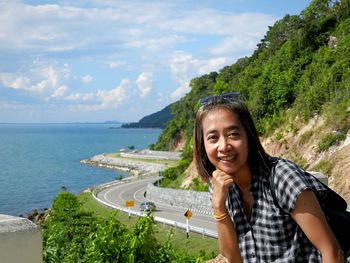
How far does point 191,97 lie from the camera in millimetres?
72312

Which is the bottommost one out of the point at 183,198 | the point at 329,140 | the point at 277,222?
the point at 183,198

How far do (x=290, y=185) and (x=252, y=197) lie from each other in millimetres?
254

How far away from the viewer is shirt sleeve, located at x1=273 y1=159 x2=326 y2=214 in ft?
7.58

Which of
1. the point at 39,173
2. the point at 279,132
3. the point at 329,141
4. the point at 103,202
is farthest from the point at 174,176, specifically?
the point at 39,173

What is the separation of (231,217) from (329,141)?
23.4m

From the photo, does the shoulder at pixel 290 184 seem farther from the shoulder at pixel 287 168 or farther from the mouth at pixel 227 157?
the mouth at pixel 227 157

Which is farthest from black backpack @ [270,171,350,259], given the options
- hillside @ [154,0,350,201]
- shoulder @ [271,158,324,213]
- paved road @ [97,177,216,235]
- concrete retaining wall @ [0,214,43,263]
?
paved road @ [97,177,216,235]

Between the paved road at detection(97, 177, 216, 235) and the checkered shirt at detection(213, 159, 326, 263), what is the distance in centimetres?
2137

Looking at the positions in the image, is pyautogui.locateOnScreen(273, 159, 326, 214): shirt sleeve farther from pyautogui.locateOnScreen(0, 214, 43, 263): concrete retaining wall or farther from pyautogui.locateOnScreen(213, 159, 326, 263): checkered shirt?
pyautogui.locateOnScreen(0, 214, 43, 263): concrete retaining wall

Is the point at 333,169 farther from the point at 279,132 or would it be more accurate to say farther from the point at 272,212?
the point at 272,212

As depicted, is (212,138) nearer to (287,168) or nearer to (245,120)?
(245,120)

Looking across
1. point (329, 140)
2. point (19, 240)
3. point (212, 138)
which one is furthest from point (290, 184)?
point (329, 140)

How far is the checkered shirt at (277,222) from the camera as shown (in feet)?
7.70

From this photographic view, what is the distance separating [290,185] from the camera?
2.33m
